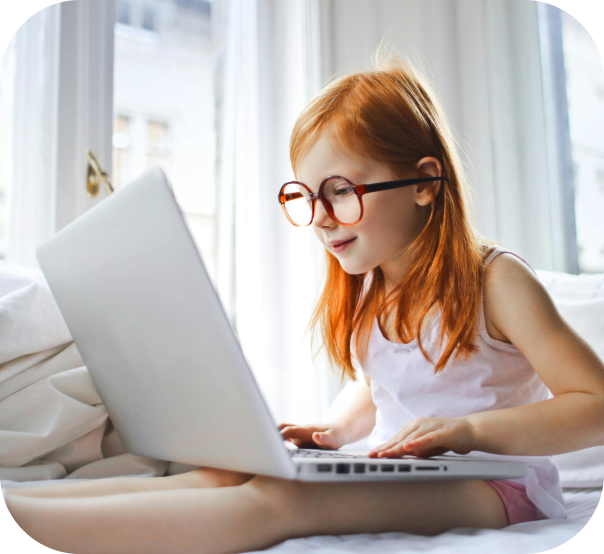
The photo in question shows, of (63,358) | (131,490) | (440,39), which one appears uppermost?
(440,39)

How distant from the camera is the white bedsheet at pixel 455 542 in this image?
19.3 inches

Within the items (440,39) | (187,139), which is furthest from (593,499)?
(440,39)

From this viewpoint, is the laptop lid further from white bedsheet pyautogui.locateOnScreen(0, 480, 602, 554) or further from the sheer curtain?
the sheer curtain

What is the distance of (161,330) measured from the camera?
490mm

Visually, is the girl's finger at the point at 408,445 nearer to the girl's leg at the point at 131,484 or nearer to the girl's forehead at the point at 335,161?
the girl's leg at the point at 131,484

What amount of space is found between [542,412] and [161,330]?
514mm

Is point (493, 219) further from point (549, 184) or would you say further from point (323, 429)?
point (323, 429)

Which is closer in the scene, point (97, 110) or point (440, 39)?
point (97, 110)

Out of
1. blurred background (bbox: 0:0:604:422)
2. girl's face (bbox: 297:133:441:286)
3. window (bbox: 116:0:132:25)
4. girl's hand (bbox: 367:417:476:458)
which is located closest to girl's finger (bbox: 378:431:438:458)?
girl's hand (bbox: 367:417:476:458)

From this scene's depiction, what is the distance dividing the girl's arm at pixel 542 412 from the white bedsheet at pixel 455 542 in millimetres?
92

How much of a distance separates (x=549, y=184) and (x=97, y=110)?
1.52 m

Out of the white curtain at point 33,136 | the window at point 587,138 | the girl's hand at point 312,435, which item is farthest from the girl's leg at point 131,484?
the window at point 587,138

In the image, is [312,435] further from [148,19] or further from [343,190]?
[148,19]

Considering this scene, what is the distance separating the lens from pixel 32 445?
0.71 meters
